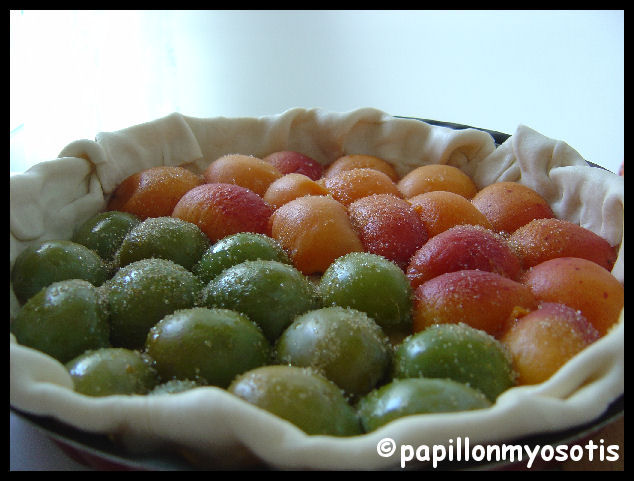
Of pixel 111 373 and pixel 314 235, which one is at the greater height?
pixel 314 235

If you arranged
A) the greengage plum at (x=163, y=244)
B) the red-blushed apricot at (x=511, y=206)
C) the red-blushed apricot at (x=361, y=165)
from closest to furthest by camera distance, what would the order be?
the greengage plum at (x=163, y=244) < the red-blushed apricot at (x=511, y=206) < the red-blushed apricot at (x=361, y=165)

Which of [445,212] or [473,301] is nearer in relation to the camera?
[473,301]

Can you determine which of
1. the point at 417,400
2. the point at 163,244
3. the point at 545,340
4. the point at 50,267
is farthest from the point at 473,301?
the point at 50,267

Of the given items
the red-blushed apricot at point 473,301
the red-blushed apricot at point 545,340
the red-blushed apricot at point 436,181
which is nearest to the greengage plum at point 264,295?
the red-blushed apricot at point 473,301

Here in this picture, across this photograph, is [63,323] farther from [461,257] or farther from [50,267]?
[461,257]

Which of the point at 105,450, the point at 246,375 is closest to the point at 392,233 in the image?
the point at 246,375

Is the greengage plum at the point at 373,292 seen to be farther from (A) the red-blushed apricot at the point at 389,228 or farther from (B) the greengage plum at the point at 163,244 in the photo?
(B) the greengage plum at the point at 163,244
